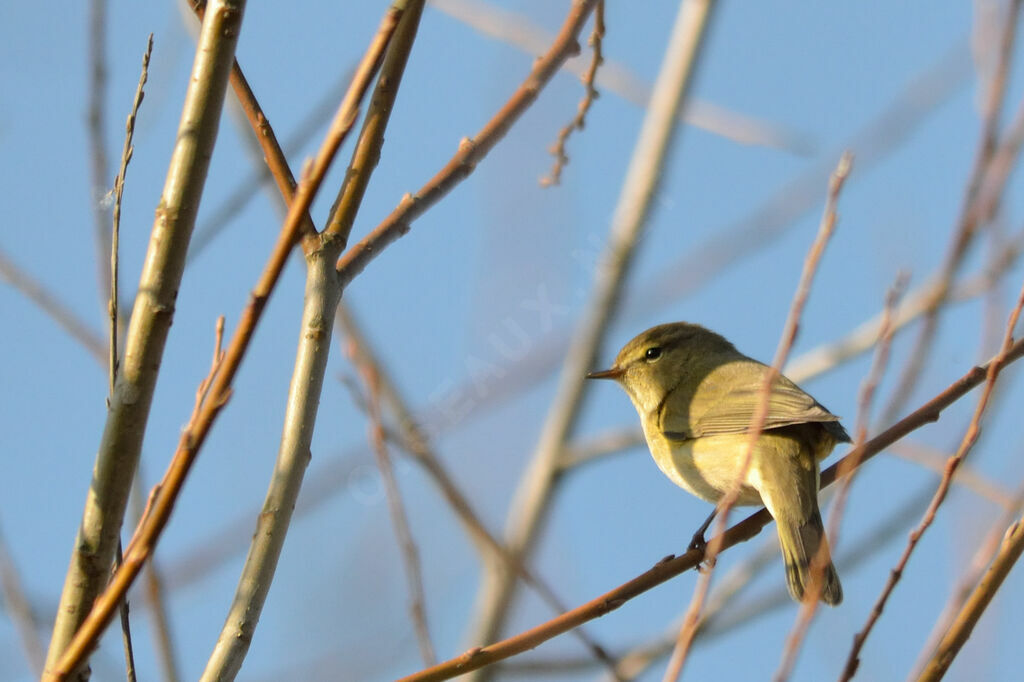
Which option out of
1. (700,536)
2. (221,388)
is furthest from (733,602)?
(221,388)

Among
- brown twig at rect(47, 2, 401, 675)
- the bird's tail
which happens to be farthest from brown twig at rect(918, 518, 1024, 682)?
brown twig at rect(47, 2, 401, 675)

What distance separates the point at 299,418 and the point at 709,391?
7.79ft

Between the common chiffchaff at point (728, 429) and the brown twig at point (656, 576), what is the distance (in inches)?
8.0

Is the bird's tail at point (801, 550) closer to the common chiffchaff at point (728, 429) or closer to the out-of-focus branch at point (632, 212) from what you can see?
the common chiffchaff at point (728, 429)

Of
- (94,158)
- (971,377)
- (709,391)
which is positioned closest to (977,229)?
(971,377)

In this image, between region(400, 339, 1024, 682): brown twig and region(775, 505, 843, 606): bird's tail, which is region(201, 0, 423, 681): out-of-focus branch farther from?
region(775, 505, 843, 606): bird's tail

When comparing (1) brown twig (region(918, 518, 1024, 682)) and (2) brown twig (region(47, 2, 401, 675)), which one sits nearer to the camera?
(2) brown twig (region(47, 2, 401, 675))

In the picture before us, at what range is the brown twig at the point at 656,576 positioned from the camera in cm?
180

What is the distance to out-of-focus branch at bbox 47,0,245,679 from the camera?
1.60 metres

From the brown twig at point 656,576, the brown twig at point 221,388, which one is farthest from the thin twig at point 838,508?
the brown twig at point 221,388

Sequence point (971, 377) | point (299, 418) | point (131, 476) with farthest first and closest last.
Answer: point (971, 377), point (299, 418), point (131, 476)

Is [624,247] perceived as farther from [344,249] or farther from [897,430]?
[344,249]

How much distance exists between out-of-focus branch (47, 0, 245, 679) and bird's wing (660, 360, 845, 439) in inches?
81.8

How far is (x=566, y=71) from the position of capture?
4012 millimetres
